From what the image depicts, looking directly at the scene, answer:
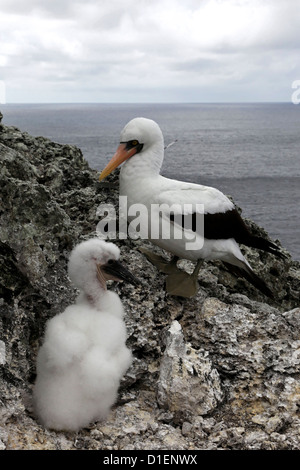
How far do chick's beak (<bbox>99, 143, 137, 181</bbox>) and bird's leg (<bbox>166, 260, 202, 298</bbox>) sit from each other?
111 centimetres

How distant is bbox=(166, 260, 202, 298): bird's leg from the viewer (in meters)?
4.37

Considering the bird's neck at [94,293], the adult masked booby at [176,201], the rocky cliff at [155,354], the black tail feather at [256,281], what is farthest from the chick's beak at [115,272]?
the black tail feather at [256,281]

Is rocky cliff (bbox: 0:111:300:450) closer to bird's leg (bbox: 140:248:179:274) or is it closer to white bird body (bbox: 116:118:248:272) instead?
bird's leg (bbox: 140:248:179:274)

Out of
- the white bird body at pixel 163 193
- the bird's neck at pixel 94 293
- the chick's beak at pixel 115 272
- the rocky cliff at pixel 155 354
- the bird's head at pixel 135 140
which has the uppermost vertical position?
the bird's head at pixel 135 140

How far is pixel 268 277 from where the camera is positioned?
5.66m

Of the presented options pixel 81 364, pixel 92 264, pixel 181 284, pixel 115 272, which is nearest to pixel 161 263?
pixel 181 284

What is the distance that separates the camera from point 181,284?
175 inches

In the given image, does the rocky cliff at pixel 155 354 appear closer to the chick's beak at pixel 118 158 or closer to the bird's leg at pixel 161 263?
the bird's leg at pixel 161 263

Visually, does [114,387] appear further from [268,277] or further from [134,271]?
[268,277]

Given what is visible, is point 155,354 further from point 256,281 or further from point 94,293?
point 256,281

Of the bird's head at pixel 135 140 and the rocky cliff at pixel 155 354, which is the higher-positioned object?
the bird's head at pixel 135 140

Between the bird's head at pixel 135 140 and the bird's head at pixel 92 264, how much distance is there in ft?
4.08

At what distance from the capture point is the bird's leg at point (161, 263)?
4887 millimetres

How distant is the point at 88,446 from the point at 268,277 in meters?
3.02
